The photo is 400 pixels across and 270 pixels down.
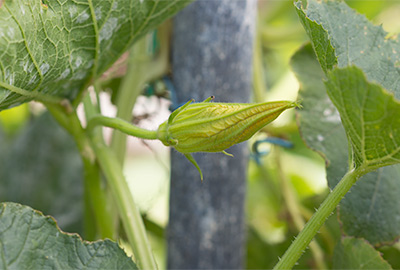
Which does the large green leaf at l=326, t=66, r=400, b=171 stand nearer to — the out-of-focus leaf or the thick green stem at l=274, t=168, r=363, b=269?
the thick green stem at l=274, t=168, r=363, b=269

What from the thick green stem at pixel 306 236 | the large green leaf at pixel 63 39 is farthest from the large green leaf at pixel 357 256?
the large green leaf at pixel 63 39

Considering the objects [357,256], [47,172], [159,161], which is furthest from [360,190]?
[47,172]

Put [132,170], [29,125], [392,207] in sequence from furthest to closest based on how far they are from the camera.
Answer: [132,170], [29,125], [392,207]

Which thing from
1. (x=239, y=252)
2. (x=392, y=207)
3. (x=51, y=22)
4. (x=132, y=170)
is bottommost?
(x=132, y=170)

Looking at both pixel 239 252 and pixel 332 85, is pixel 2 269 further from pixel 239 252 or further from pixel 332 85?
pixel 239 252

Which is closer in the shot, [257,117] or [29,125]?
[257,117]

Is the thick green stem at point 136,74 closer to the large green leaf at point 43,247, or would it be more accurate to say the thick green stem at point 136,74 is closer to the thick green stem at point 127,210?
the thick green stem at point 127,210

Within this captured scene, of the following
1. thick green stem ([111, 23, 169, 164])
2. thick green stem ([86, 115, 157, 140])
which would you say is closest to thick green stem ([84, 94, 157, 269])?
thick green stem ([86, 115, 157, 140])

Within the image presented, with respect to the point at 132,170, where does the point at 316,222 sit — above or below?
above

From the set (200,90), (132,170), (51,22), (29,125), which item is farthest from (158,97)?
(132,170)
